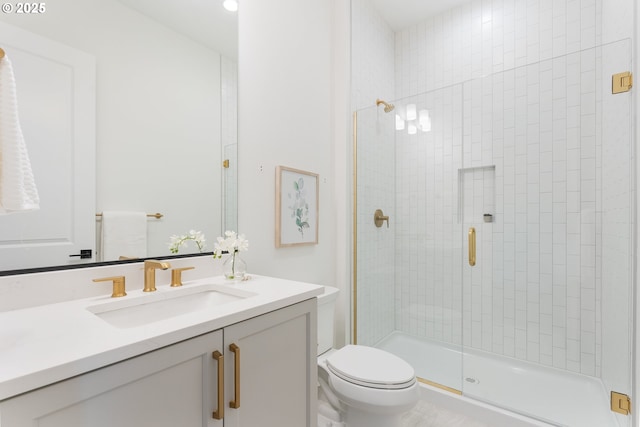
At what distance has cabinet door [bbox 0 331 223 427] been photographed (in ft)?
1.80

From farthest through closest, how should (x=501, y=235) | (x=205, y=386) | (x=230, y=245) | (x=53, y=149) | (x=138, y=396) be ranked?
(x=501, y=235)
(x=230, y=245)
(x=53, y=149)
(x=205, y=386)
(x=138, y=396)

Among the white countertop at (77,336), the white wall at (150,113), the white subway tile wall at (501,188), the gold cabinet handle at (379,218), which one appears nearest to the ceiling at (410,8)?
the white subway tile wall at (501,188)

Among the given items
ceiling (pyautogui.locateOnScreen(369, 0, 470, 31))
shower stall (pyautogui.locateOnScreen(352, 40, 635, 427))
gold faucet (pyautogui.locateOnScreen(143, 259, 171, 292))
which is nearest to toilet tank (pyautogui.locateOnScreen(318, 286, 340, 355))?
shower stall (pyautogui.locateOnScreen(352, 40, 635, 427))

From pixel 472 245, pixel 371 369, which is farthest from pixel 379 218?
pixel 371 369

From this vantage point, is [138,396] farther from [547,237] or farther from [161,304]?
[547,237]

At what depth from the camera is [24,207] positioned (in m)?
0.72

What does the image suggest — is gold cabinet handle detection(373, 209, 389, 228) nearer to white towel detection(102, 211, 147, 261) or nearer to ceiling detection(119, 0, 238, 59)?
ceiling detection(119, 0, 238, 59)

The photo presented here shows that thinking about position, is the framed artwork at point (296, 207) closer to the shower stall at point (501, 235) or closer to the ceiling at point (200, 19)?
the shower stall at point (501, 235)

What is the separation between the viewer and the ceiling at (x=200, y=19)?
4.06 feet

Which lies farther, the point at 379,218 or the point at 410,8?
the point at 410,8

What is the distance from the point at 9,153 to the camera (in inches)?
27.6

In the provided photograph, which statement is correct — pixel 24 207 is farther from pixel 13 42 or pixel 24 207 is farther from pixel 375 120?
pixel 375 120

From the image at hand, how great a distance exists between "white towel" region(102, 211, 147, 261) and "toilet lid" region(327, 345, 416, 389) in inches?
40.0

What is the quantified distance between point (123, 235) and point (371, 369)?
47.4 inches
